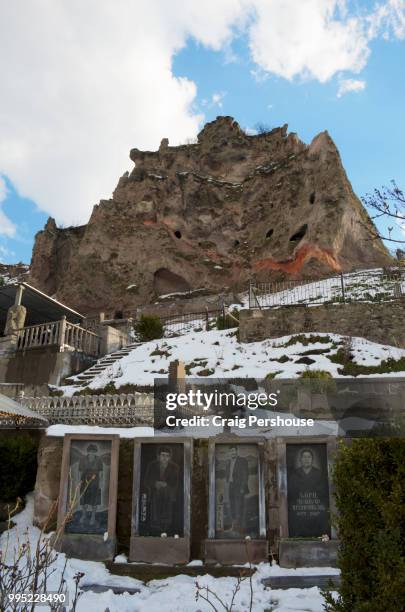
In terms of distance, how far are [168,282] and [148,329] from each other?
52.7 ft

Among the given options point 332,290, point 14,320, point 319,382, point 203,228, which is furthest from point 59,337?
point 203,228

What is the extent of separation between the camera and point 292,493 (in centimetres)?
819

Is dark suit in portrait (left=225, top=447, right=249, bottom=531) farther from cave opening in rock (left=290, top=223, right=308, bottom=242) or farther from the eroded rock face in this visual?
cave opening in rock (left=290, top=223, right=308, bottom=242)

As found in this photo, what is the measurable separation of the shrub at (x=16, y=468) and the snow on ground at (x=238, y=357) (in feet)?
13.8

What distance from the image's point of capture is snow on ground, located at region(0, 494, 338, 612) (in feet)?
20.8

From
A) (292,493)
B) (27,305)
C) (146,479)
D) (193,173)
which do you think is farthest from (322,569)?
(193,173)

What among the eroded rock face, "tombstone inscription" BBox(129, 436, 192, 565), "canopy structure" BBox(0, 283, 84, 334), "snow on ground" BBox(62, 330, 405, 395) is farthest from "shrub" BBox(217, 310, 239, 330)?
the eroded rock face

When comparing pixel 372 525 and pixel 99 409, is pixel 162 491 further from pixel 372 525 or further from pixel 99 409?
pixel 372 525

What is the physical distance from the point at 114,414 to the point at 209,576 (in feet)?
12.7

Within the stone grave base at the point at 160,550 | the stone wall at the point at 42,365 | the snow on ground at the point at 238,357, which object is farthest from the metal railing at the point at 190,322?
the stone grave base at the point at 160,550

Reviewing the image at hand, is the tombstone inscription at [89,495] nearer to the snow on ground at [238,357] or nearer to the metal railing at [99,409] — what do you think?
the metal railing at [99,409]

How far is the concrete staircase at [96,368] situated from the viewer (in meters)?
15.1

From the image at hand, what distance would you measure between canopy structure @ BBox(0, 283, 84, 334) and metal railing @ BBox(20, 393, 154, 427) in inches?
306

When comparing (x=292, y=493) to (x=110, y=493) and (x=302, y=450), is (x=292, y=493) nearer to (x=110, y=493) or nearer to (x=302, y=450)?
(x=302, y=450)
